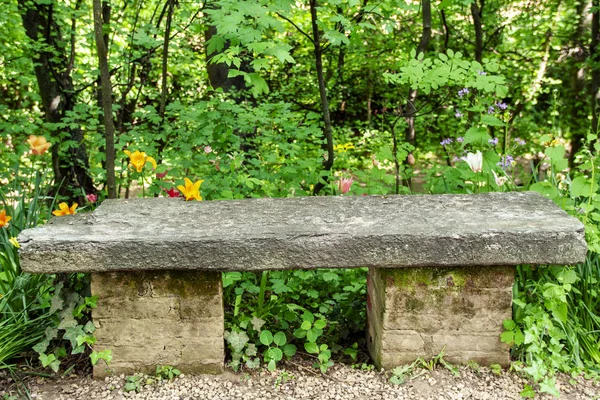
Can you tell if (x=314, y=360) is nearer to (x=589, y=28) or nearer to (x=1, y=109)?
(x=1, y=109)

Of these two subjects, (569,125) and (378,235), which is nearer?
(378,235)

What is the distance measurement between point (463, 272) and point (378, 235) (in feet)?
1.64

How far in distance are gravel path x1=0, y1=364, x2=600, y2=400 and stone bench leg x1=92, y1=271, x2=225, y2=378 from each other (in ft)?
0.28

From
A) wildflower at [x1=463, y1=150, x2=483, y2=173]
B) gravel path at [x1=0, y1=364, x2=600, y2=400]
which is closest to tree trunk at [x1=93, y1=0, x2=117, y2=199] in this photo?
gravel path at [x1=0, y1=364, x2=600, y2=400]

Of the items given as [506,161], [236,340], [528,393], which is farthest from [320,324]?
[506,161]

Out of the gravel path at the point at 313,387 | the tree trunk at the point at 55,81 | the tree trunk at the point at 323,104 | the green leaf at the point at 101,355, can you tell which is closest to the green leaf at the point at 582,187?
the gravel path at the point at 313,387

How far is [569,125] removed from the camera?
735 cm

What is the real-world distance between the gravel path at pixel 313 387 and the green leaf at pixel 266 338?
150 millimetres

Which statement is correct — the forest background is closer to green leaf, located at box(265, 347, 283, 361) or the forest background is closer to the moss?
green leaf, located at box(265, 347, 283, 361)

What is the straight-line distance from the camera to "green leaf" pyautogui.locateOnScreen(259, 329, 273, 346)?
2637 millimetres

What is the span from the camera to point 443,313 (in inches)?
99.0

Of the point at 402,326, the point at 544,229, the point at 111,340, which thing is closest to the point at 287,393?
the point at 402,326

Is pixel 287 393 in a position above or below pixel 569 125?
below

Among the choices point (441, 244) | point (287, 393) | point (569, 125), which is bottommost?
point (287, 393)
